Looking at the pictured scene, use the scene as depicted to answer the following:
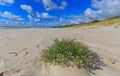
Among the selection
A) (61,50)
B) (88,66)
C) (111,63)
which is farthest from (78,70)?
(111,63)

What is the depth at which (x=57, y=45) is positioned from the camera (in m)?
6.57

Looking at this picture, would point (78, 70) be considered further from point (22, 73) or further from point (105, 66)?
point (22, 73)

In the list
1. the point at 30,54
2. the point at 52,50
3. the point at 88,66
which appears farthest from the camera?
the point at 30,54

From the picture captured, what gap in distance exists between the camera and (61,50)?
20.7 ft

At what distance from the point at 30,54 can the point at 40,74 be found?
1.94m

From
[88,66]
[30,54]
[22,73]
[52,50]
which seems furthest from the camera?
[30,54]

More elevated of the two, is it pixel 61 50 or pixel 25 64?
pixel 61 50

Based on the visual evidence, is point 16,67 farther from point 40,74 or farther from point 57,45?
point 57,45

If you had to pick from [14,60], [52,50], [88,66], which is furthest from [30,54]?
[88,66]

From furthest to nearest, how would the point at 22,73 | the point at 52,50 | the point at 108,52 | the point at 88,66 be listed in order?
1. the point at 108,52
2. the point at 52,50
3. the point at 88,66
4. the point at 22,73

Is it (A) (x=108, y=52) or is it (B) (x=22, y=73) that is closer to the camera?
(B) (x=22, y=73)

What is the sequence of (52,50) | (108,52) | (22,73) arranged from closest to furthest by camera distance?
1. (22,73)
2. (52,50)
3. (108,52)

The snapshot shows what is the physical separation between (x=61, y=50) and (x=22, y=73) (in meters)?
1.40

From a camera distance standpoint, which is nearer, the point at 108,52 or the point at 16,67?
the point at 16,67
